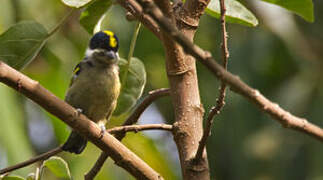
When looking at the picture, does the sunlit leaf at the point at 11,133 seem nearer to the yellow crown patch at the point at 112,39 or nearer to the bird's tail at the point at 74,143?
the bird's tail at the point at 74,143

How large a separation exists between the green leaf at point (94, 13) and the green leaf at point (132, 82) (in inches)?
7.5

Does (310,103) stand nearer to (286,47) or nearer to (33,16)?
(286,47)

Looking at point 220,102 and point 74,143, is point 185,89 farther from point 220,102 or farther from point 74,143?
point 74,143

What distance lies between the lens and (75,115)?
5.20ft

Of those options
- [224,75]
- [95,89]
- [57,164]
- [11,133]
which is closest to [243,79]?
[95,89]

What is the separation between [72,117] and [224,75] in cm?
57

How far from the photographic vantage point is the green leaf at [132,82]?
7.23ft

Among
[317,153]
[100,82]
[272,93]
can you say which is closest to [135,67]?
[100,82]

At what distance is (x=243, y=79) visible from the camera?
430cm

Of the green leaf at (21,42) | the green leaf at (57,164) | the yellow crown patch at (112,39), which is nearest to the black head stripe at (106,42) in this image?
the yellow crown patch at (112,39)

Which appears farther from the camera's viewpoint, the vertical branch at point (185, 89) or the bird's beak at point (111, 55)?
the bird's beak at point (111, 55)

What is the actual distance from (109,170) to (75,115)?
1862 mm

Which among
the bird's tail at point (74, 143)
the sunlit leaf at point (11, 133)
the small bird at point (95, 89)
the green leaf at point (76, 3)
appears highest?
the green leaf at point (76, 3)

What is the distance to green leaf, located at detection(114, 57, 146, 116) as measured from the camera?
220cm
